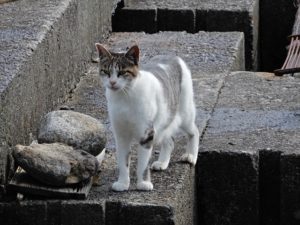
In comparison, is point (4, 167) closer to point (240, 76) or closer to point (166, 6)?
point (240, 76)

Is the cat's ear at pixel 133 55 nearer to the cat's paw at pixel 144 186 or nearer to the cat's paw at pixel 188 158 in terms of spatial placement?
the cat's paw at pixel 144 186

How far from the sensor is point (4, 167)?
15.6ft

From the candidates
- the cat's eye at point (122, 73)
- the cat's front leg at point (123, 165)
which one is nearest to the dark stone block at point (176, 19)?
the cat's front leg at point (123, 165)

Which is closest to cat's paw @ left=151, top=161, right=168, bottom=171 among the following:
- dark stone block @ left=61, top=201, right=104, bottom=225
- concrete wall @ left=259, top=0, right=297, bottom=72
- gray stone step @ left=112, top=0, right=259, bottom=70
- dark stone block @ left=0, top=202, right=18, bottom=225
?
dark stone block @ left=61, top=201, right=104, bottom=225

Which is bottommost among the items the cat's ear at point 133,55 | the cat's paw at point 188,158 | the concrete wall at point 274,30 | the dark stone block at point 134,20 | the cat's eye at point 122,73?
the concrete wall at point 274,30

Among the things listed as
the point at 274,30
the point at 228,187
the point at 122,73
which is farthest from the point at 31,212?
the point at 274,30

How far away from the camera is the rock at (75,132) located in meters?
4.89

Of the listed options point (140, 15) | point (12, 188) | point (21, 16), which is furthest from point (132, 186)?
point (140, 15)

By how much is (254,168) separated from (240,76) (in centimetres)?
170

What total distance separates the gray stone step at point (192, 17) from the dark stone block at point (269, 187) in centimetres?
293

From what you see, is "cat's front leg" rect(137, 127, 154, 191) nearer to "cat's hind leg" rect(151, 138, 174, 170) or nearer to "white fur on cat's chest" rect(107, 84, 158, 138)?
"white fur on cat's chest" rect(107, 84, 158, 138)

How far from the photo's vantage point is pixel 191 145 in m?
5.14

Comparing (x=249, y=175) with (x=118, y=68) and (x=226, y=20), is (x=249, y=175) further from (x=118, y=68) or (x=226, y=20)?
(x=226, y=20)

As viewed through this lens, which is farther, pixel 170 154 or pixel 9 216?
pixel 170 154
